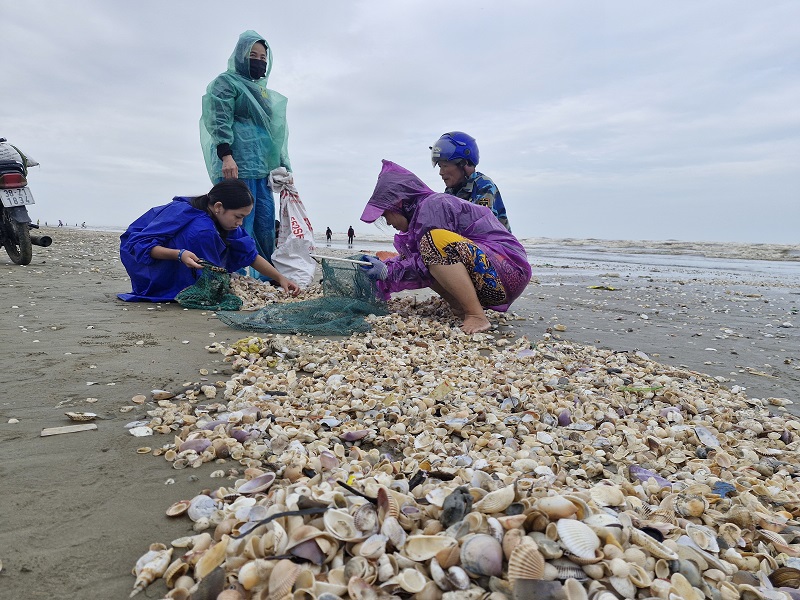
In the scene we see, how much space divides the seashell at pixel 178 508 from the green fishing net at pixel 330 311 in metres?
2.23

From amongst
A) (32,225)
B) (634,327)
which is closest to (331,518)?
(634,327)

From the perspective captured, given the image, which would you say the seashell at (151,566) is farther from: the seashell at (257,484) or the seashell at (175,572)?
the seashell at (257,484)

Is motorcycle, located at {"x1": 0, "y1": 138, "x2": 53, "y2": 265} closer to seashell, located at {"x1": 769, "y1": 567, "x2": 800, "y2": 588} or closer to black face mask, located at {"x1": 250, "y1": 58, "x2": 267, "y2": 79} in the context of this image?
black face mask, located at {"x1": 250, "y1": 58, "x2": 267, "y2": 79}

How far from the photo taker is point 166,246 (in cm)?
453

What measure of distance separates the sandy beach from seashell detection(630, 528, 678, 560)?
1043 millimetres

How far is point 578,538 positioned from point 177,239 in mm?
4223

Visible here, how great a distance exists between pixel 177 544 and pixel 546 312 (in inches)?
174

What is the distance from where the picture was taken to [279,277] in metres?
5.25

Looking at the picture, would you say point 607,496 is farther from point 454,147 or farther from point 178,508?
point 454,147

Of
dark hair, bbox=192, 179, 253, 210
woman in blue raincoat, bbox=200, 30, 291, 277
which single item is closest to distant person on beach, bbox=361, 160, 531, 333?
dark hair, bbox=192, 179, 253, 210

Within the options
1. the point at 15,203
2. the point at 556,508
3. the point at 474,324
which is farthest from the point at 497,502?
the point at 15,203

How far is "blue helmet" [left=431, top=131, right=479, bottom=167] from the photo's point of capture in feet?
15.3

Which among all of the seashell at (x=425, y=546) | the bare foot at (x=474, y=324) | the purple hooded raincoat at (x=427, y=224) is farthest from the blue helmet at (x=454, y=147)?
the seashell at (x=425, y=546)

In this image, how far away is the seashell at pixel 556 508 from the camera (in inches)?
47.3
